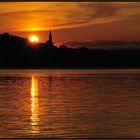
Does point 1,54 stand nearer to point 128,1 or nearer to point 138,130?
point 138,130

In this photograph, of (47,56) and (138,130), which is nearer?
(138,130)

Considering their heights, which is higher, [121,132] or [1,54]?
[1,54]

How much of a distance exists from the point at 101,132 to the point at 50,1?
30.6ft

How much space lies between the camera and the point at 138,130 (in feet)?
34.3

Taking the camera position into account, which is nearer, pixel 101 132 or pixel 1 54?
pixel 101 132

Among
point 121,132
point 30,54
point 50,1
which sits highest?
point 30,54

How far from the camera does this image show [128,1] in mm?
2188

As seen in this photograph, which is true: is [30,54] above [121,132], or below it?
above

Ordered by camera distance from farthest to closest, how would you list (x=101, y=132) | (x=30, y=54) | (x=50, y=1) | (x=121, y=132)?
(x=30, y=54), (x=101, y=132), (x=121, y=132), (x=50, y=1)

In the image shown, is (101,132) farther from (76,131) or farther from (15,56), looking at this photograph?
(15,56)

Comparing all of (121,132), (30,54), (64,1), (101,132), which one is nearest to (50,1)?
(64,1)

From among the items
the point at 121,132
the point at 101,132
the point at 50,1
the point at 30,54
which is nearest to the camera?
the point at 50,1

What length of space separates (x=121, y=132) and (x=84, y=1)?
27.9 ft

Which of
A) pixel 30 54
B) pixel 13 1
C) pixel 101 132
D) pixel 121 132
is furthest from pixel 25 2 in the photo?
pixel 30 54
